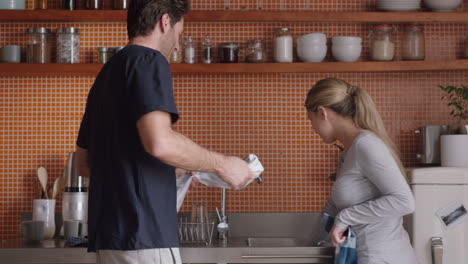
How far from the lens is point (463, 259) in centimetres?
295

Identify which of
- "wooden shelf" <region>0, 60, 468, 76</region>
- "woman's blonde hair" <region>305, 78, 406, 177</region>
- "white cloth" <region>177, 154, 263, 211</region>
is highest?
"wooden shelf" <region>0, 60, 468, 76</region>

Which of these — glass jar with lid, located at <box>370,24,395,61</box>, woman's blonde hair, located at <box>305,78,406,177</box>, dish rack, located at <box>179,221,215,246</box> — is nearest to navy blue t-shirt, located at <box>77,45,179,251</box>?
woman's blonde hair, located at <box>305,78,406,177</box>

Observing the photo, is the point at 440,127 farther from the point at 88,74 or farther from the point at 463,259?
the point at 88,74

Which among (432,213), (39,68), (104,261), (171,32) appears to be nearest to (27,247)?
(39,68)

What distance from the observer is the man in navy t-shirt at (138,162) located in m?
1.66

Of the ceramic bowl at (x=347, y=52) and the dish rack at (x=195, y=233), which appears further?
the ceramic bowl at (x=347, y=52)

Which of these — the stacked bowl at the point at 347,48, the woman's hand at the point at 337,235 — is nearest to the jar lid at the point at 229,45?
the stacked bowl at the point at 347,48

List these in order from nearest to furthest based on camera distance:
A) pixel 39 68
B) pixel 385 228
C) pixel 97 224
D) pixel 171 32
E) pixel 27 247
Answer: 1. pixel 97 224
2. pixel 171 32
3. pixel 385 228
4. pixel 27 247
5. pixel 39 68

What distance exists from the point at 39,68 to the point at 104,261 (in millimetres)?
1833

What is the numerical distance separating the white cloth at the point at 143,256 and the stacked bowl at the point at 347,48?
6.36 feet

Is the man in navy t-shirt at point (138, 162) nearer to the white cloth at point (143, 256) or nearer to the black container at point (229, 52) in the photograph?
the white cloth at point (143, 256)

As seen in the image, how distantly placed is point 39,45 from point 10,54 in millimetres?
158

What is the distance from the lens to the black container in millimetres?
3408

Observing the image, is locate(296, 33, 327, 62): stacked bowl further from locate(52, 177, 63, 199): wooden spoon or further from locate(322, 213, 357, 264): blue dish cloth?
locate(52, 177, 63, 199): wooden spoon
